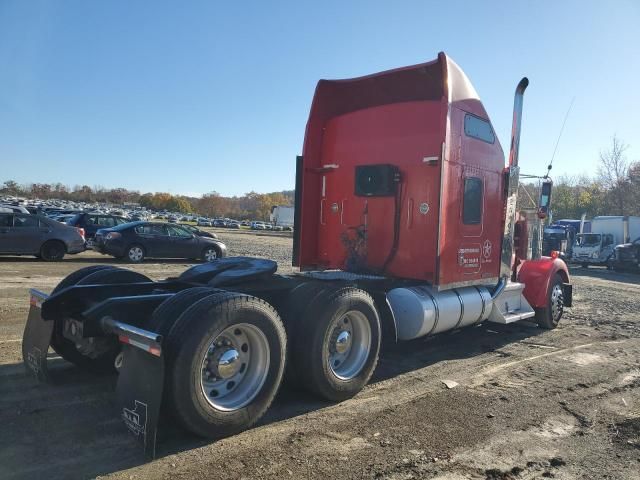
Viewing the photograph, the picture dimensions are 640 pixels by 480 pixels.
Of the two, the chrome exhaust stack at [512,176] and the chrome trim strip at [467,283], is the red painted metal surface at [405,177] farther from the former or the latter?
the chrome exhaust stack at [512,176]

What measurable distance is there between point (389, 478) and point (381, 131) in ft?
15.3

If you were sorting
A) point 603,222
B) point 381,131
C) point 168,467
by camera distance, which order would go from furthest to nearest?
point 603,222, point 381,131, point 168,467

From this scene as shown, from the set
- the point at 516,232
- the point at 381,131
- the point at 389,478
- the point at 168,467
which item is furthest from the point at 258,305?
the point at 516,232

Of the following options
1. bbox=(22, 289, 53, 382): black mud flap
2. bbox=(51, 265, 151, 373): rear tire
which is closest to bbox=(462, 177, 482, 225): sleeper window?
bbox=(51, 265, 151, 373): rear tire

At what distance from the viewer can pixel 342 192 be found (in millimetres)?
7059

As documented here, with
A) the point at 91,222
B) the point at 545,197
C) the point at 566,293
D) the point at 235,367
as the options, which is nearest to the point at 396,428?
the point at 235,367

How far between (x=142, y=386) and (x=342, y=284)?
226 cm

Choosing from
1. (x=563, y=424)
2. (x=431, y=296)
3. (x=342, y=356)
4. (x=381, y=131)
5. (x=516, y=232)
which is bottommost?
(x=563, y=424)

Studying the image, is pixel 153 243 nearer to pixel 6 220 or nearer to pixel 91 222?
pixel 91 222

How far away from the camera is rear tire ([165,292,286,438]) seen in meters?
3.44

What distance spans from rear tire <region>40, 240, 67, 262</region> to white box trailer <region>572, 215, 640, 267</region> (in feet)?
87.2

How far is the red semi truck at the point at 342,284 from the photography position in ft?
11.9

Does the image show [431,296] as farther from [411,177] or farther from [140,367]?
[140,367]

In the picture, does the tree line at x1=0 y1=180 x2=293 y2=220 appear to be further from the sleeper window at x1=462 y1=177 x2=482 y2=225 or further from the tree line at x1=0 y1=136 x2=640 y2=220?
the sleeper window at x1=462 y1=177 x2=482 y2=225
